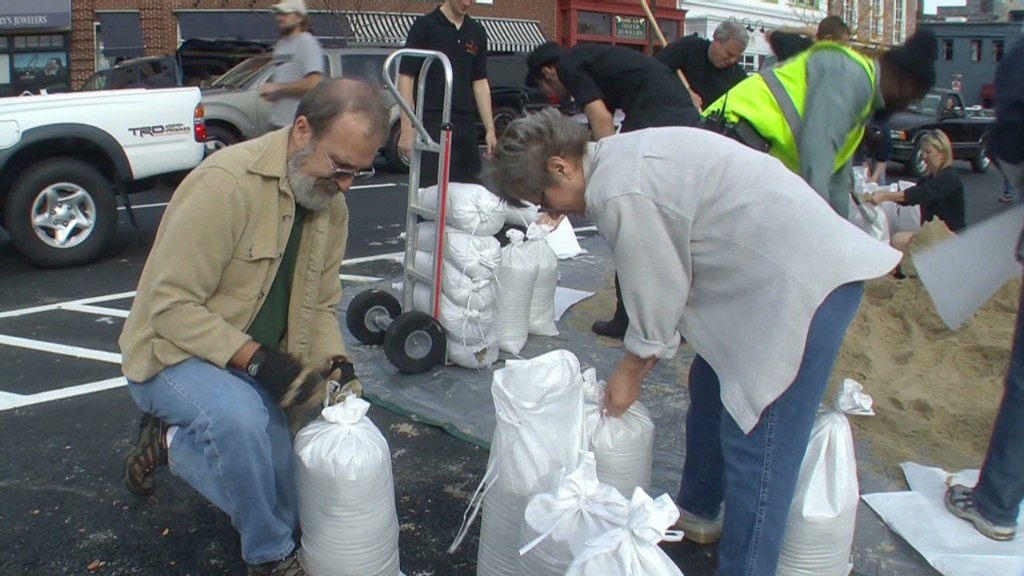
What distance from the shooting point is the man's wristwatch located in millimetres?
2656

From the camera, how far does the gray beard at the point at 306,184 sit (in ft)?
8.93

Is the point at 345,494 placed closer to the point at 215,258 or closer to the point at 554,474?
the point at 554,474

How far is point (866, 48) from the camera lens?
3.81 meters

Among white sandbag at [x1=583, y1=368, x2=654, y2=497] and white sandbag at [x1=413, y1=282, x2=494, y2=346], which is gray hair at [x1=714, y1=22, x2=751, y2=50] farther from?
white sandbag at [x1=583, y1=368, x2=654, y2=497]

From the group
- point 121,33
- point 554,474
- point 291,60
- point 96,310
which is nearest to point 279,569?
point 554,474

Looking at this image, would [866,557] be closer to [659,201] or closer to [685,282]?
[685,282]

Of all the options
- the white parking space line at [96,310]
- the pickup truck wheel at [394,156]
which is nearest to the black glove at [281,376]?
the white parking space line at [96,310]

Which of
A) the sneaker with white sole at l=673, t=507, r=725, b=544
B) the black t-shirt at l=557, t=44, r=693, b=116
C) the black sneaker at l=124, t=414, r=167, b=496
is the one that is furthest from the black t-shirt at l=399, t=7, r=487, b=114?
the sneaker with white sole at l=673, t=507, r=725, b=544

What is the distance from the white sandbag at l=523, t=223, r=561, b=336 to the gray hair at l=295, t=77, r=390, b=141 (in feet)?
7.29

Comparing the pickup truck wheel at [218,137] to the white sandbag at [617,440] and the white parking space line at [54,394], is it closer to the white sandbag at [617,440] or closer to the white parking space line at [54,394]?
the white parking space line at [54,394]

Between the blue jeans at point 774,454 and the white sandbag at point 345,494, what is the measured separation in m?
0.96

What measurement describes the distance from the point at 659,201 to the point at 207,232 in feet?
4.10

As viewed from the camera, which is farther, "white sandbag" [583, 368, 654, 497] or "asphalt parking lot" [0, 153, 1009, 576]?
"asphalt parking lot" [0, 153, 1009, 576]

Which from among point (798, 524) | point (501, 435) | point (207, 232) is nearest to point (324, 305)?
point (207, 232)
